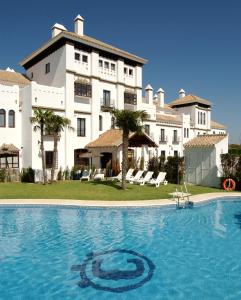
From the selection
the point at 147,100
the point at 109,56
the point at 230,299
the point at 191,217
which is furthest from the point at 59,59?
the point at 230,299

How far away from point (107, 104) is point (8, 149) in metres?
13.3

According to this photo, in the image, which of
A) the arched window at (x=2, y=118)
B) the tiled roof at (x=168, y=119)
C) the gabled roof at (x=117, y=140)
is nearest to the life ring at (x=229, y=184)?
the gabled roof at (x=117, y=140)

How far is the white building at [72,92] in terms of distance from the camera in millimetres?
28344

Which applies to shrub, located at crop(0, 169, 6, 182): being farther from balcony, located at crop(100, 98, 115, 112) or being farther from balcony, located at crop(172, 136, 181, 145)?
A: balcony, located at crop(172, 136, 181, 145)

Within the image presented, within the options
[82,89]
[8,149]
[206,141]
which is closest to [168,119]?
[82,89]

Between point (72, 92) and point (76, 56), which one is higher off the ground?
point (76, 56)

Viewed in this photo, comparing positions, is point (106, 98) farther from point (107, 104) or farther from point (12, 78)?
point (12, 78)

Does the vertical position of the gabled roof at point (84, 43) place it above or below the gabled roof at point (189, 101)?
above

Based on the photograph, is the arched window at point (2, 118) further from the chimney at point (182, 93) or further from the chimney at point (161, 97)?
the chimney at point (182, 93)

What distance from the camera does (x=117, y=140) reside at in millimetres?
29641

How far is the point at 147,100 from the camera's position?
4259 cm

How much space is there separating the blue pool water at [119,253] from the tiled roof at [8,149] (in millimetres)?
11406

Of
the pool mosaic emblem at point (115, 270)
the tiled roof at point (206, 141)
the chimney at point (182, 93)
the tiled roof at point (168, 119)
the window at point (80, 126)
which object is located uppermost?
the chimney at point (182, 93)

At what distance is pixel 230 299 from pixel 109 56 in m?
32.2
